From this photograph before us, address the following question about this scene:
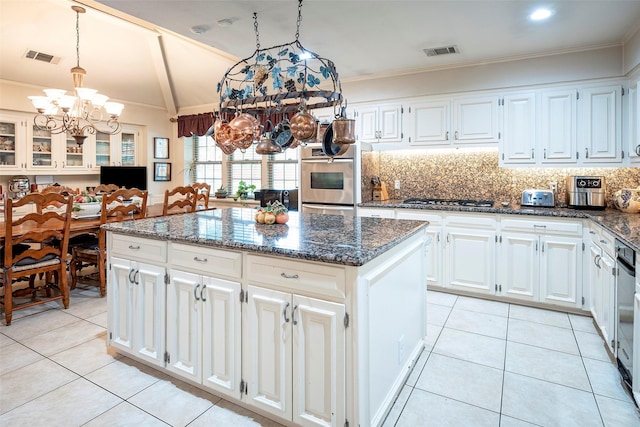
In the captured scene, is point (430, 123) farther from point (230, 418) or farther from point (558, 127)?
point (230, 418)

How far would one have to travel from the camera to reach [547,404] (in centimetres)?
205

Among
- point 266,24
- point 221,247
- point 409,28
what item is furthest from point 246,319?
point 409,28

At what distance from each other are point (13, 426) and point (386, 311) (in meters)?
1.94

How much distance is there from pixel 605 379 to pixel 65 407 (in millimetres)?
3113

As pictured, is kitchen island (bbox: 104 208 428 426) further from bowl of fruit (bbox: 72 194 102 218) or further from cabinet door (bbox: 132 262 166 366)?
bowl of fruit (bbox: 72 194 102 218)

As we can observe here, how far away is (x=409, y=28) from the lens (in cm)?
308

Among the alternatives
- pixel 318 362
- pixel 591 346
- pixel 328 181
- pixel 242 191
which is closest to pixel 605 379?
pixel 591 346

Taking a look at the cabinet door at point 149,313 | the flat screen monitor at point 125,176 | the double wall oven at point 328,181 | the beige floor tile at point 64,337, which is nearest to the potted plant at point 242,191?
the double wall oven at point 328,181

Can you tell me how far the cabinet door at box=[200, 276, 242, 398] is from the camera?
196cm

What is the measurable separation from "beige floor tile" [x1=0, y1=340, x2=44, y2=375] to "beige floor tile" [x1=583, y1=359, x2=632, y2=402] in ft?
11.7

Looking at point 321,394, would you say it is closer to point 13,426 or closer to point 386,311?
point 386,311

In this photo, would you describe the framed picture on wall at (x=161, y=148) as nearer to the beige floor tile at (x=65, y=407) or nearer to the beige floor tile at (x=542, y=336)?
the beige floor tile at (x=65, y=407)

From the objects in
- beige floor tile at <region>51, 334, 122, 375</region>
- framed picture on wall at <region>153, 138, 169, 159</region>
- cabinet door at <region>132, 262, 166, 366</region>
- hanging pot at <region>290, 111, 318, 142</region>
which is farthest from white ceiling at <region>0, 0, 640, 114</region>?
beige floor tile at <region>51, 334, 122, 375</region>

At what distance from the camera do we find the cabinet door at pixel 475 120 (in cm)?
392
